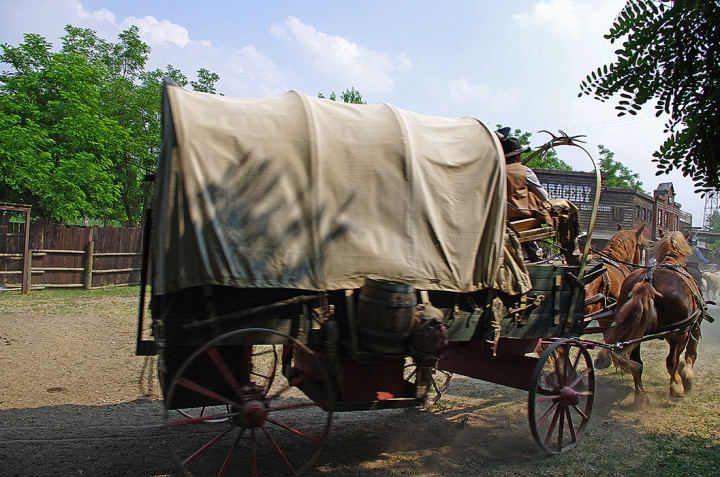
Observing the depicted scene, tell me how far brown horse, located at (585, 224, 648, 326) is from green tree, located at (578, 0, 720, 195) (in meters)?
4.71

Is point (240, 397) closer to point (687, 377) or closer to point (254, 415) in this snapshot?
point (254, 415)

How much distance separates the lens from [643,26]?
9.45ft

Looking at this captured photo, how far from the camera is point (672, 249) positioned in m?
7.91

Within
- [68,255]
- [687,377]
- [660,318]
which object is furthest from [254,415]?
[68,255]

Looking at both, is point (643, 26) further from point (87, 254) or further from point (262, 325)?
point (87, 254)

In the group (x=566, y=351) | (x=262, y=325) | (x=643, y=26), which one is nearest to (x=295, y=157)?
(x=262, y=325)

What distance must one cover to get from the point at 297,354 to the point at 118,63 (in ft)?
89.6

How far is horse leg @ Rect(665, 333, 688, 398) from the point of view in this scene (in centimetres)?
711

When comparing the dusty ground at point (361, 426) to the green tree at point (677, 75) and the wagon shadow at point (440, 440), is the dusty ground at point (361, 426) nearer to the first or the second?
the wagon shadow at point (440, 440)

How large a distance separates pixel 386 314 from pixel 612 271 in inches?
243

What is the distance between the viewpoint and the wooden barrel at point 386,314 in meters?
3.75

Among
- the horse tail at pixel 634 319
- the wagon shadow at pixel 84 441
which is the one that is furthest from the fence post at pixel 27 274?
the horse tail at pixel 634 319

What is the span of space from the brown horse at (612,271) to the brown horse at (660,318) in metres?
0.39

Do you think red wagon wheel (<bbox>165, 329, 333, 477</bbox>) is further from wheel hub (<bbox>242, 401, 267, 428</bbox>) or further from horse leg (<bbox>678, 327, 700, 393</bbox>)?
horse leg (<bbox>678, 327, 700, 393</bbox>)
